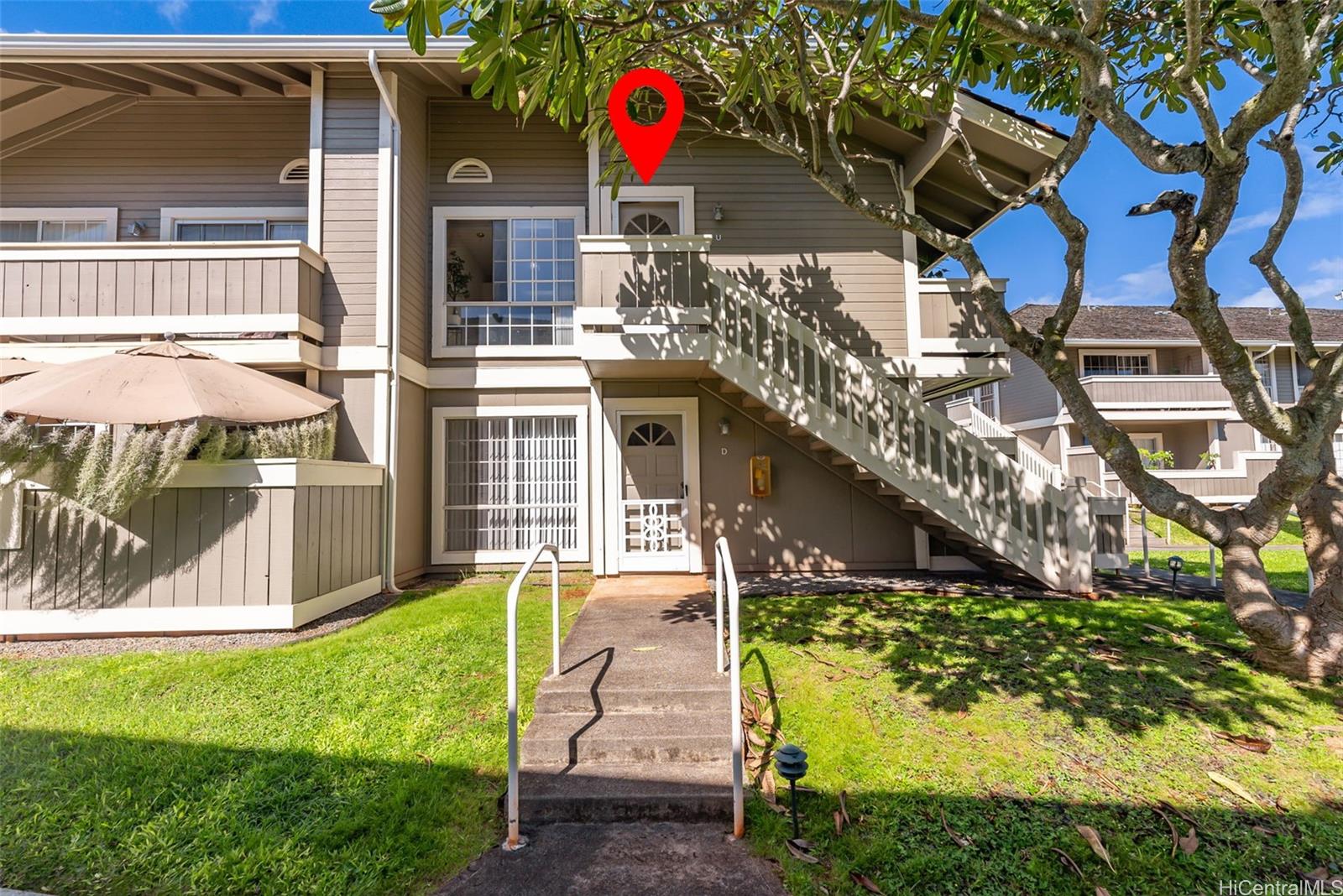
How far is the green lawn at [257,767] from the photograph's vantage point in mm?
2525

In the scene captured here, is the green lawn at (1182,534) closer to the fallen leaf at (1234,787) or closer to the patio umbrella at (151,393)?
the fallen leaf at (1234,787)

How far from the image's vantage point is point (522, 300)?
325 inches

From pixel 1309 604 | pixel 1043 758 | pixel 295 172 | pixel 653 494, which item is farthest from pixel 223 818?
pixel 295 172

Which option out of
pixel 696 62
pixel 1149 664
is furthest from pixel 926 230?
pixel 1149 664

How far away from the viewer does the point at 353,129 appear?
23.7 ft

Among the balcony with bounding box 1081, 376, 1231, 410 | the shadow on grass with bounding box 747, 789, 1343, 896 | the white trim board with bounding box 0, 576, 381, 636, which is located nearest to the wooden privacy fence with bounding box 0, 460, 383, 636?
the white trim board with bounding box 0, 576, 381, 636

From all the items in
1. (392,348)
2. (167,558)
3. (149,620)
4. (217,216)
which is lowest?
(149,620)

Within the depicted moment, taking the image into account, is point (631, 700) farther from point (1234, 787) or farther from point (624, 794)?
point (1234, 787)

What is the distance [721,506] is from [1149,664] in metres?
4.47

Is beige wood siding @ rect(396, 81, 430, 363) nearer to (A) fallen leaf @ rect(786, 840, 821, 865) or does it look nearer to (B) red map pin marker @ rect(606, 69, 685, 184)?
(B) red map pin marker @ rect(606, 69, 685, 184)

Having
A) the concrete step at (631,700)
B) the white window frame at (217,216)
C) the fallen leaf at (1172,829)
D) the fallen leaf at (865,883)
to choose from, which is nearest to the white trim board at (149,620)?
the concrete step at (631,700)

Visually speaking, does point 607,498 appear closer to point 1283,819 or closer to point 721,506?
point 721,506

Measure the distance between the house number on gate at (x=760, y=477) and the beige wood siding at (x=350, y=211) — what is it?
5.11m

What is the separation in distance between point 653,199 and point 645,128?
4.03 m
